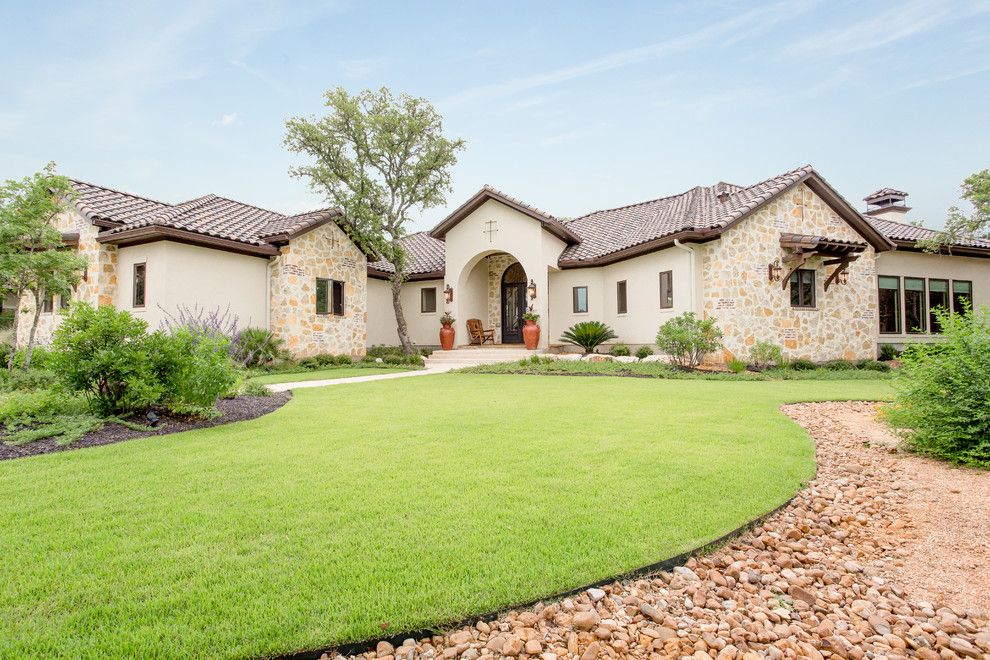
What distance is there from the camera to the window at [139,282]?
13.9 meters

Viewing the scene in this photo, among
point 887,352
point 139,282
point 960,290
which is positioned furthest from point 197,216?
point 960,290

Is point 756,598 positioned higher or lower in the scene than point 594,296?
lower

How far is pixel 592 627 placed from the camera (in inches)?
90.9

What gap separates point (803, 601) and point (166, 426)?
656 centimetres

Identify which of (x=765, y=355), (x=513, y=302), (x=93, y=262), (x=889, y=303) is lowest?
(x=765, y=355)

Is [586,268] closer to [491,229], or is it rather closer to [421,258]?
[491,229]

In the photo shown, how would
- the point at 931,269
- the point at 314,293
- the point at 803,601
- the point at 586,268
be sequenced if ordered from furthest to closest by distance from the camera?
the point at 586,268 < the point at 931,269 < the point at 314,293 < the point at 803,601

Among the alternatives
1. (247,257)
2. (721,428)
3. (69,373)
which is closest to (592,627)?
(721,428)

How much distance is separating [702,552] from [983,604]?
1.34 meters

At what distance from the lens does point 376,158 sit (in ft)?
59.2

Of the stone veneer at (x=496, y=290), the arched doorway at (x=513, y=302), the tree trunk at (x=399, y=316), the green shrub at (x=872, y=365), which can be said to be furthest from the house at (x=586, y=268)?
the tree trunk at (x=399, y=316)

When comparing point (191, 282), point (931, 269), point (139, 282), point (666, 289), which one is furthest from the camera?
point (931, 269)

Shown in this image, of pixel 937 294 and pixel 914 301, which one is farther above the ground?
pixel 937 294

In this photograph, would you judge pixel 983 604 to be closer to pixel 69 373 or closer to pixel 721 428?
pixel 721 428
